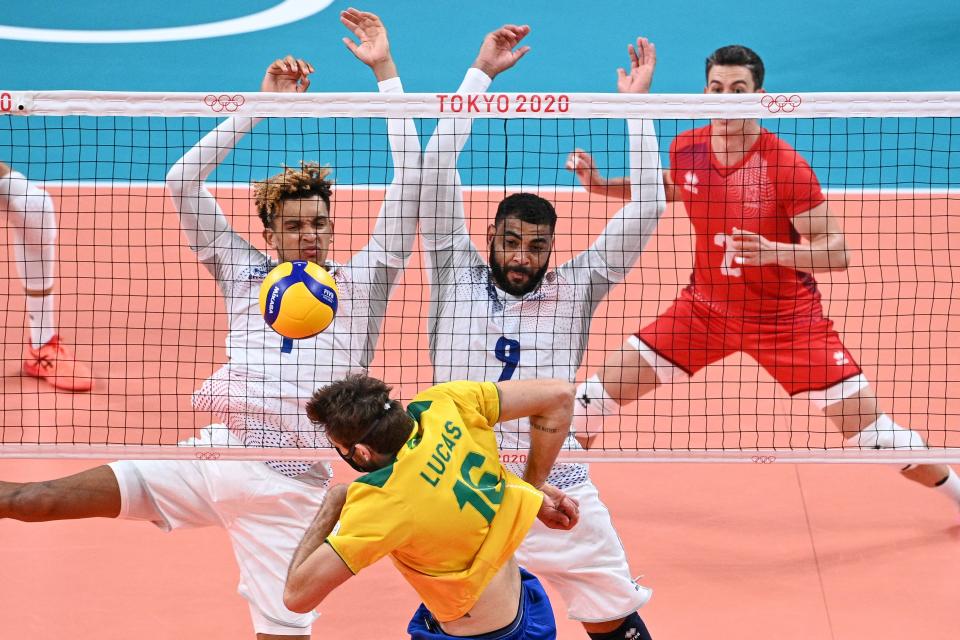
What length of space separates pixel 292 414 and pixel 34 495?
1082 mm

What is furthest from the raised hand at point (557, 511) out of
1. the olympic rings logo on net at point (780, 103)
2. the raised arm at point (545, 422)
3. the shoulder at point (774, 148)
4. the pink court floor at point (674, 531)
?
the shoulder at point (774, 148)

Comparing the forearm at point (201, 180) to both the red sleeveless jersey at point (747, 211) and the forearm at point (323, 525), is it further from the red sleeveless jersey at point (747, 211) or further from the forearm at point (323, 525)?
the red sleeveless jersey at point (747, 211)

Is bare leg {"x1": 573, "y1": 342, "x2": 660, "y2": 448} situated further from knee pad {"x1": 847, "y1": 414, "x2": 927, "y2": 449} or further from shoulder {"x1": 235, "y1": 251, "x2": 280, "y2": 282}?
shoulder {"x1": 235, "y1": 251, "x2": 280, "y2": 282}

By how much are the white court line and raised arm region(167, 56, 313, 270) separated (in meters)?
8.93

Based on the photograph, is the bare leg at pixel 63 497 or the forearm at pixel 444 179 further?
the forearm at pixel 444 179

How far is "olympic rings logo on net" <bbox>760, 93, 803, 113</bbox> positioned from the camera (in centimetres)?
500

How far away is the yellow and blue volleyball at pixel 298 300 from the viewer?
480 cm

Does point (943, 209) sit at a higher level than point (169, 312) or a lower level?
higher

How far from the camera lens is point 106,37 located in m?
13.9

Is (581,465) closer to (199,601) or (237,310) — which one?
(237,310)

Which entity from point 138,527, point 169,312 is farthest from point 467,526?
point 169,312

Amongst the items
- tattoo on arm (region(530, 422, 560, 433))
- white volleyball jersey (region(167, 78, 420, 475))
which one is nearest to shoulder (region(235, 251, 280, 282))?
white volleyball jersey (region(167, 78, 420, 475))

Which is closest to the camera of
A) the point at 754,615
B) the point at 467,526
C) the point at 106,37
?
the point at 467,526

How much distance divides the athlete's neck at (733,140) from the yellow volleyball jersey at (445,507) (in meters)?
2.70
